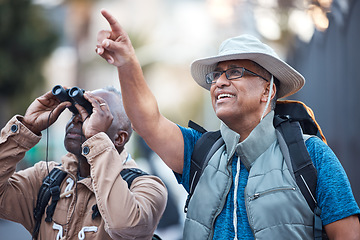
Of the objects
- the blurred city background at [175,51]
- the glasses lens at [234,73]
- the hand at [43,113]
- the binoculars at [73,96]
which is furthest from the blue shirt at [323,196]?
the blurred city background at [175,51]

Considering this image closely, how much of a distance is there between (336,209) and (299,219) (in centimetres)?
18

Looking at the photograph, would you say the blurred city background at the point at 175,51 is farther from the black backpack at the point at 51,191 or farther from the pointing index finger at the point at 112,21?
the pointing index finger at the point at 112,21

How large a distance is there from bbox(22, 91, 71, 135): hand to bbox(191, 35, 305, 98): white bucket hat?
879 millimetres

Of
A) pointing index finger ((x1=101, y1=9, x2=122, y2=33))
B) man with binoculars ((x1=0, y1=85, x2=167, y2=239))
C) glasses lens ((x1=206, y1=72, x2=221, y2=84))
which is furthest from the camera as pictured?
glasses lens ((x1=206, y1=72, x2=221, y2=84))

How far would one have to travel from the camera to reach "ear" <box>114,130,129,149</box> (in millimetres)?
2887

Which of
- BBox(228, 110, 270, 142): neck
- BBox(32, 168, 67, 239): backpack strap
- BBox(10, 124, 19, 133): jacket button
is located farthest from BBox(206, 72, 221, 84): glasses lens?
BBox(10, 124, 19, 133): jacket button

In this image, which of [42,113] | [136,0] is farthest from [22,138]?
[136,0]

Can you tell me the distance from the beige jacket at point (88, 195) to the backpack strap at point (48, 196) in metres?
0.03

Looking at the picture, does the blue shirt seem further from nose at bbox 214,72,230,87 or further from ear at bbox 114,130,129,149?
ear at bbox 114,130,129,149

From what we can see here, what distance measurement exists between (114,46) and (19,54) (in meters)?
14.1

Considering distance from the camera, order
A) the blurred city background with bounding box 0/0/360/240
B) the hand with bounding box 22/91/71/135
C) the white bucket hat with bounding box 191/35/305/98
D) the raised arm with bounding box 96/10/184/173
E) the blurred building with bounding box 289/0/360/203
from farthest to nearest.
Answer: the blurred city background with bounding box 0/0/360/240
the blurred building with bounding box 289/0/360/203
the hand with bounding box 22/91/71/135
the white bucket hat with bounding box 191/35/305/98
the raised arm with bounding box 96/10/184/173

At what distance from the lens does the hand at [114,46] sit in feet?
7.12

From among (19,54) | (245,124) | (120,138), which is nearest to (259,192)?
(245,124)

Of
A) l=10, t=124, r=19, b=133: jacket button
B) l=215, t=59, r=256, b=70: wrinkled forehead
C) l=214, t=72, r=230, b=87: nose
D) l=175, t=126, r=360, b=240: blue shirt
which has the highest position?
l=215, t=59, r=256, b=70: wrinkled forehead
